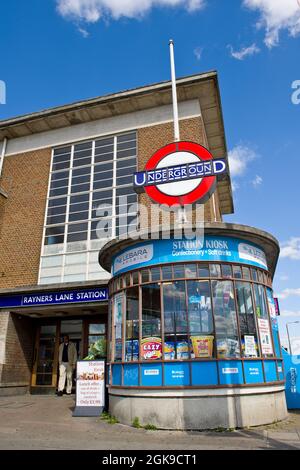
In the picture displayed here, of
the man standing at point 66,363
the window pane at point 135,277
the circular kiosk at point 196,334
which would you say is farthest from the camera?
the man standing at point 66,363

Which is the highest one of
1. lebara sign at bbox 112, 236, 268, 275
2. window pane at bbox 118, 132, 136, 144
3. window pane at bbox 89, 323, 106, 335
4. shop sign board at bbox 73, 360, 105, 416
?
window pane at bbox 118, 132, 136, 144

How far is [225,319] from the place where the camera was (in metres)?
7.99

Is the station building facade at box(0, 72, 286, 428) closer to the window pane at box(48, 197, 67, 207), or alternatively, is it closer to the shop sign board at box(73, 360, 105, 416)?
the window pane at box(48, 197, 67, 207)

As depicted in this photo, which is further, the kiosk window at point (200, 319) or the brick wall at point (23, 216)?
the brick wall at point (23, 216)

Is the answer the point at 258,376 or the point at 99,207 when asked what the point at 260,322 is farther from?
the point at 99,207

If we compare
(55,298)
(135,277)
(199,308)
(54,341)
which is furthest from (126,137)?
(199,308)

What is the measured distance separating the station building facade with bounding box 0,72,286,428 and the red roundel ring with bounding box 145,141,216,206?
2167 mm

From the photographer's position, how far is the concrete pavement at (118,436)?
5.75 meters

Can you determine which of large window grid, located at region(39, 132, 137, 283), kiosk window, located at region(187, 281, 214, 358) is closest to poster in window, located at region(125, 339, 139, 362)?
kiosk window, located at region(187, 281, 214, 358)

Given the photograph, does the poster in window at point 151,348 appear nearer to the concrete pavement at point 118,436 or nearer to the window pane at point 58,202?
Result: the concrete pavement at point 118,436

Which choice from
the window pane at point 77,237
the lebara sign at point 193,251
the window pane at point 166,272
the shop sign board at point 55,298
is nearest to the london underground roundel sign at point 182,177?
the lebara sign at point 193,251

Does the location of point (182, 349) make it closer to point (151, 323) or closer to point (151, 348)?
point (151, 348)

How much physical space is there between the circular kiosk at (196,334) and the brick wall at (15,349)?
6.62 meters

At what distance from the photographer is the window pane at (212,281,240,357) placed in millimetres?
7715
